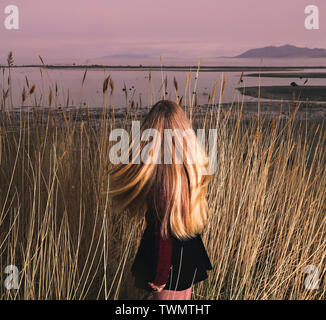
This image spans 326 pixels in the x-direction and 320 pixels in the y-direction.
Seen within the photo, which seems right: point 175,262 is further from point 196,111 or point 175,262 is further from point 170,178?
point 196,111

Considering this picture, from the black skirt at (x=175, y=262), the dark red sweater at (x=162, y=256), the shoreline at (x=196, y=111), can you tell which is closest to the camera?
the dark red sweater at (x=162, y=256)

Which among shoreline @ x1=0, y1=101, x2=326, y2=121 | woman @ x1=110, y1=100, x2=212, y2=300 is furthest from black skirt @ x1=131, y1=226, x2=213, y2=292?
shoreline @ x1=0, y1=101, x2=326, y2=121

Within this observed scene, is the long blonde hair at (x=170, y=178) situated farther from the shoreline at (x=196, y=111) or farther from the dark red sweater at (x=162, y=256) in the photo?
the shoreline at (x=196, y=111)

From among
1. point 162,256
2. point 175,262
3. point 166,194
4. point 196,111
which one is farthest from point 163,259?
point 196,111

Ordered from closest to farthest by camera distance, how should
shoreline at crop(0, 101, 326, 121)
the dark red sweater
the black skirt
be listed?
the dark red sweater, the black skirt, shoreline at crop(0, 101, 326, 121)

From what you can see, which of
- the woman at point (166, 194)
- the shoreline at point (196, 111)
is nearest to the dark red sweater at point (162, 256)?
the woman at point (166, 194)

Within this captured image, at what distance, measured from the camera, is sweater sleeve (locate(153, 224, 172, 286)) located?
4.67 feet

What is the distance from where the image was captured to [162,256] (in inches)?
56.6

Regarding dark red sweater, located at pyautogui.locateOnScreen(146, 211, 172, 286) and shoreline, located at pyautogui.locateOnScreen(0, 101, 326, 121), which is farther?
shoreline, located at pyautogui.locateOnScreen(0, 101, 326, 121)

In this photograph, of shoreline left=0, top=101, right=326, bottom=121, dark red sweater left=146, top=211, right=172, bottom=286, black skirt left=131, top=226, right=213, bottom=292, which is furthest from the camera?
shoreline left=0, top=101, right=326, bottom=121

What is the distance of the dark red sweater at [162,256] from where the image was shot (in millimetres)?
1423

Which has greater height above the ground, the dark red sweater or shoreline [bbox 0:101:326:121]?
shoreline [bbox 0:101:326:121]

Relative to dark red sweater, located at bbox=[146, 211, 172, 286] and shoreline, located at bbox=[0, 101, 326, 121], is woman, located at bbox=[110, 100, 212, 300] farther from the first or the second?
shoreline, located at bbox=[0, 101, 326, 121]

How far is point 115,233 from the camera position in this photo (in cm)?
280
